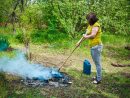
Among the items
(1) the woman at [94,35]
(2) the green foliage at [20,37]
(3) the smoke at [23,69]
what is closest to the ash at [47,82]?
(3) the smoke at [23,69]

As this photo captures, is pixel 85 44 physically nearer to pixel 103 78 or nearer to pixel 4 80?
pixel 103 78

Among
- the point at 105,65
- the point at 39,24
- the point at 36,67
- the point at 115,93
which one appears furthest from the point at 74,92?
the point at 39,24

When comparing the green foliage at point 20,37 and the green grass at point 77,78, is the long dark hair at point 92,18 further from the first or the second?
the green foliage at point 20,37

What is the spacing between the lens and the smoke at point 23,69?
813 centimetres

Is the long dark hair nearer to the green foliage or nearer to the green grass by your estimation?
the green grass

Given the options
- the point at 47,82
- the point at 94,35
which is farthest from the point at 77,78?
the point at 94,35

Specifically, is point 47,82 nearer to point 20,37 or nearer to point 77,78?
point 77,78

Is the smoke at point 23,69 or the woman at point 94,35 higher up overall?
the woman at point 94,35

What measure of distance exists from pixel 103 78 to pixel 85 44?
5159 millimetres

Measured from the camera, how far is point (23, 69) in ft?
28.2

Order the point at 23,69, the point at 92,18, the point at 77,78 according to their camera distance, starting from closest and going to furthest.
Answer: the point at 92,18 → the point at 23,69 → the point at 77,78

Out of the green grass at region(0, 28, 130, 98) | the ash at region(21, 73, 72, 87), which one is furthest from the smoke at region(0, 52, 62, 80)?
the green grass at region(0, 28, 130, 98)

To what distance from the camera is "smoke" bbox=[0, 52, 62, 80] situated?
320 inches

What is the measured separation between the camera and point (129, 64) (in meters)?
11.3
